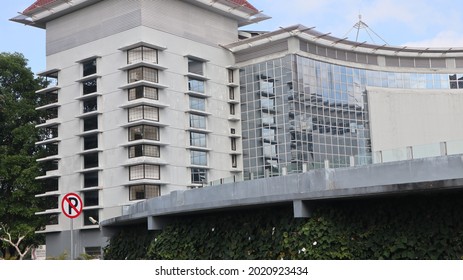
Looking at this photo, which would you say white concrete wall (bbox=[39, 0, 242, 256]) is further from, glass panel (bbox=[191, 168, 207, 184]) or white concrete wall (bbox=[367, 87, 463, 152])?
white concrete wall (bbox=[367, 87, 463, 152])

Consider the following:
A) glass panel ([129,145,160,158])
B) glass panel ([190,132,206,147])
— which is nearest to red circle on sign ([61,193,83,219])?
glass panel ([129,145,160,158])

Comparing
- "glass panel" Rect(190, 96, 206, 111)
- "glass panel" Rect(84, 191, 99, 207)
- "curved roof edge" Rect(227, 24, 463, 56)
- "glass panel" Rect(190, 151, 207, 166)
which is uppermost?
"curved roof edge" Rect(227, 24, 463, 56)

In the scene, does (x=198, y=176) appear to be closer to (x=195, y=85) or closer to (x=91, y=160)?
(x=195, y=85)

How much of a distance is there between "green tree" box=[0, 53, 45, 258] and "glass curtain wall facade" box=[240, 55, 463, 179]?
2419cm

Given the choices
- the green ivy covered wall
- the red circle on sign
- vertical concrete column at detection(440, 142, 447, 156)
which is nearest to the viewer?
the green ivy covered wall

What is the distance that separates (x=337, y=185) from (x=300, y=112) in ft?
172

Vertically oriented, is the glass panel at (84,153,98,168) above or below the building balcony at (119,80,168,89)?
below

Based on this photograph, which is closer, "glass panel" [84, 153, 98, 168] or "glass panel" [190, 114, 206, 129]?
"glass panel" [84, 153, 98, 168]

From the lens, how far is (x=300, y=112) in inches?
2827

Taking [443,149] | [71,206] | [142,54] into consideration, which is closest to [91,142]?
[142,54]

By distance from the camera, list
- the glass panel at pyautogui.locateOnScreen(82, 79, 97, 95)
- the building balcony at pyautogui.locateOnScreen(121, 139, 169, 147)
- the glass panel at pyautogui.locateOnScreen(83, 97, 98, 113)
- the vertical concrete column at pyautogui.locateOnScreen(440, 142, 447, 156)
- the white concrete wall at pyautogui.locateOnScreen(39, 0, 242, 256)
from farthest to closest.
Answer: the glass panel at pyautogui.locateOnScreen(82, 79, 97, 95) → the glass panel at pyautogui.locateOnScreen(83, 97, 98, 113) → the white concrete wall at pyautogui.locateOnScreen(39, 0, 242, 256) → the building balcony at pyautogui.locateOnScreen(121, 139, 169, 147) → the vertical concrete column at pyautogui.locateOnScreen(440, 142, 447, 156)

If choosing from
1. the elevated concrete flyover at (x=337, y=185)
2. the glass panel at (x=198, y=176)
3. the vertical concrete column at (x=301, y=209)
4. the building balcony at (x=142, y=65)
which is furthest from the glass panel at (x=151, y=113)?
the vertical concrete column at (x=301, y=209)

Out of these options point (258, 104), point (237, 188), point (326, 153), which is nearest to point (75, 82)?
point (258, 104)

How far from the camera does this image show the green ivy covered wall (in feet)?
56.5
